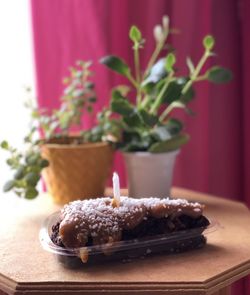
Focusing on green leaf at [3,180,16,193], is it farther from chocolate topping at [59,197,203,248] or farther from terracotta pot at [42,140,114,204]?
chocolate topping at [59,197,203,248]

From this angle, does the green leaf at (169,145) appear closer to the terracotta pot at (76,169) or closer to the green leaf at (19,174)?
the terracotta pot at (76,169)

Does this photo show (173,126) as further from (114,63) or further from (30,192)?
(30,192)

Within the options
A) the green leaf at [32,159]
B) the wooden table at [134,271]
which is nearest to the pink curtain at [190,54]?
the green leaf at [32,159]

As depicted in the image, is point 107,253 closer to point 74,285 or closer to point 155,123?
point 74,285

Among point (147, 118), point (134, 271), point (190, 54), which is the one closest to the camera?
point (134, 271)

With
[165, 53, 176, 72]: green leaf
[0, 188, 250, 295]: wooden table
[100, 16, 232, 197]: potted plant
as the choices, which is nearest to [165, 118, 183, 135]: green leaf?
[100, 16, 232, 197]: potted plant

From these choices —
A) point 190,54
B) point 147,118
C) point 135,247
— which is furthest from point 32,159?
point 190,54
